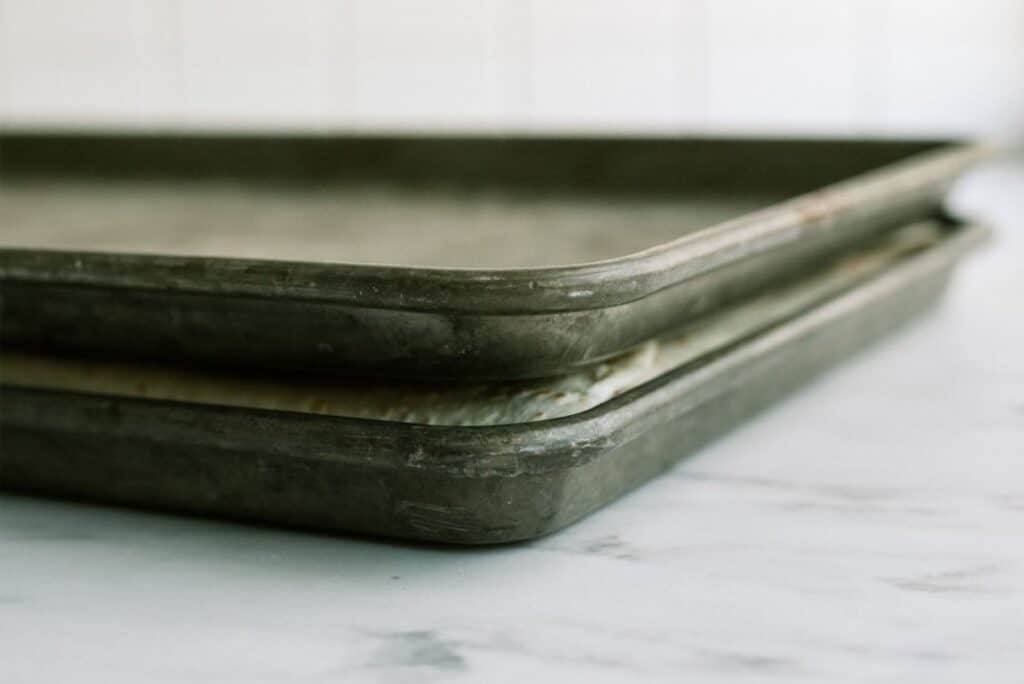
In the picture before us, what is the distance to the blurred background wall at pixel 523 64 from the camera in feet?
6.66

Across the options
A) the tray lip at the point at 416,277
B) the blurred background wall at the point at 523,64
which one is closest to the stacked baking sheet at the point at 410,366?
the tray lip at the point at 416,277

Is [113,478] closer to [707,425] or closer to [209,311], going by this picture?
[209,311]

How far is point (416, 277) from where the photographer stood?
1.29 feet

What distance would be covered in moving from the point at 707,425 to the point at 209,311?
0.68ft

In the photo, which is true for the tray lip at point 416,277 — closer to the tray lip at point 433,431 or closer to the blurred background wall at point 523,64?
the tray lip at point 433,431

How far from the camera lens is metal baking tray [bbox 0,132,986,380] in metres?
0.41

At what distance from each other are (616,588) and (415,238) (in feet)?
1.05

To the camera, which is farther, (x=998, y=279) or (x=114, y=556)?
(x=998, y=279)

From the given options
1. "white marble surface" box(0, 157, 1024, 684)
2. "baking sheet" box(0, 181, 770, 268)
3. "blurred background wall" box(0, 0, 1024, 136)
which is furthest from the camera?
"blurred background wall" box(0, 0, 1024, 136)

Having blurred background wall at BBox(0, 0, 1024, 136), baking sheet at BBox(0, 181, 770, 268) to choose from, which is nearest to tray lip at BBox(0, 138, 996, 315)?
baking sheet at BBox(0, 181, 770, 268)

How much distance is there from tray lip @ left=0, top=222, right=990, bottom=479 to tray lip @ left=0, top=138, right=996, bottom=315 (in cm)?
4

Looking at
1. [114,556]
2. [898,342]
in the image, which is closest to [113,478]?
[114,556]

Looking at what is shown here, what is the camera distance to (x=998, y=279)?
100cm

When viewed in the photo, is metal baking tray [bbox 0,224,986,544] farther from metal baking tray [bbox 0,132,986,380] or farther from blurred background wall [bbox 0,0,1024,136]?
blurred background wall [bbox 0,0,1024,136]
